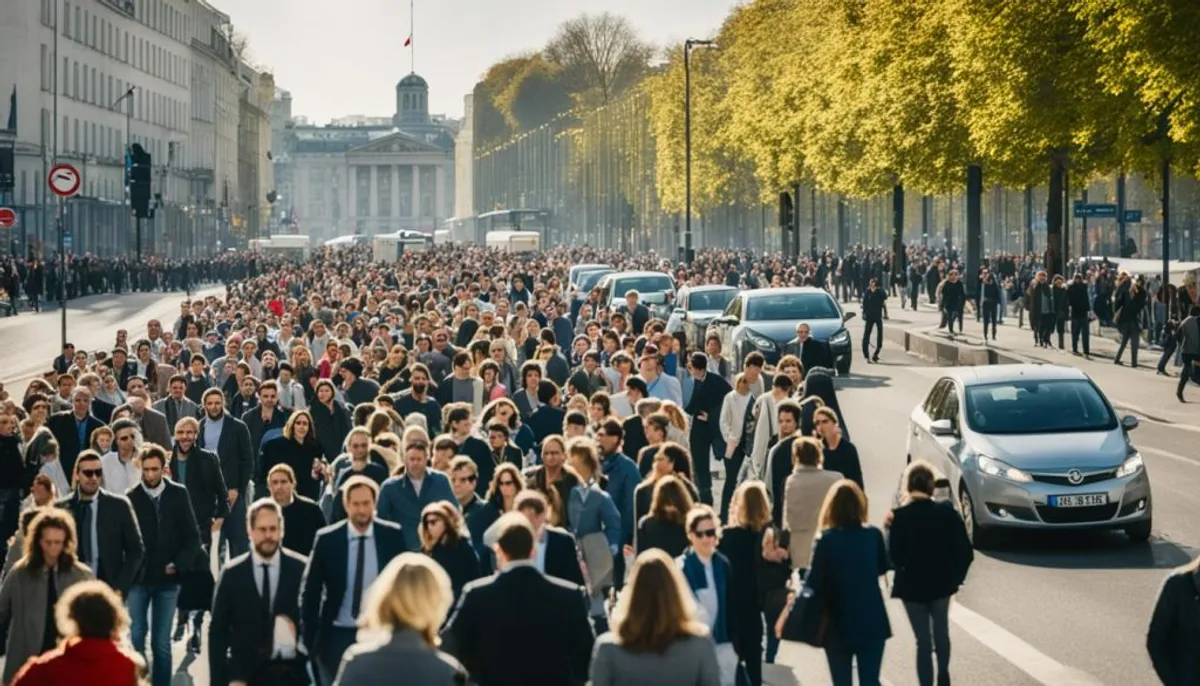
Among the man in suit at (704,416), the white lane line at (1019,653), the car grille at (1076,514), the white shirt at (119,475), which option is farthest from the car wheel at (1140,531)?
the white shirt at (119,475)

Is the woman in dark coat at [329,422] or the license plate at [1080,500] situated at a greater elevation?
the woman in dark coat at [329,422]

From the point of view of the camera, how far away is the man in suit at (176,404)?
19.7 metres

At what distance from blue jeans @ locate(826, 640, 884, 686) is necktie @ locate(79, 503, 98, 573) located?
12.4ft

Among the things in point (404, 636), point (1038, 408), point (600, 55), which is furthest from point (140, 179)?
point (600, 55)

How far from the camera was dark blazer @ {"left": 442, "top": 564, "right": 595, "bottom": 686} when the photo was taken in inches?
324

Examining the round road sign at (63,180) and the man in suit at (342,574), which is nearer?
the man in suit at (342,574)

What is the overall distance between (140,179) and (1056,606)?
89.8ft

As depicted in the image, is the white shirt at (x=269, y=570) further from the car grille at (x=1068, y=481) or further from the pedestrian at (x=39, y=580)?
the car grille at (x=1068, y=481)

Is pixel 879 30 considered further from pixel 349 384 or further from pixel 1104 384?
pixel 349 384

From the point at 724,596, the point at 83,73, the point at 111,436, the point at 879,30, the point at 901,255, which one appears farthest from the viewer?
the point at 83,73

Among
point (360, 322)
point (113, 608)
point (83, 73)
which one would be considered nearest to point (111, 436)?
point (113, 608)

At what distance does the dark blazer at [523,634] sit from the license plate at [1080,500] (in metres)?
10.4

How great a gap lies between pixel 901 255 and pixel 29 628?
6375 cm

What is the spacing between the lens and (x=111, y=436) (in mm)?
15805
